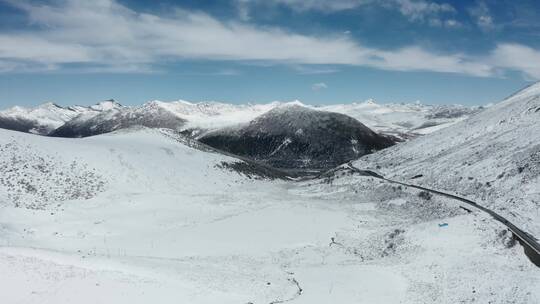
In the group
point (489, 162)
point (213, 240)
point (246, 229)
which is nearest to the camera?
point (213, 240)

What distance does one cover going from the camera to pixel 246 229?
156ft

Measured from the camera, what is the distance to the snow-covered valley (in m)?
27.1

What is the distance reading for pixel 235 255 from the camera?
37625 mm

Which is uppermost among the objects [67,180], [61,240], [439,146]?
[439,146]

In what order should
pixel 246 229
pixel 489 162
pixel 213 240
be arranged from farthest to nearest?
1. pixel 489 162
2. pixel 246 229
3. pixel 213 240

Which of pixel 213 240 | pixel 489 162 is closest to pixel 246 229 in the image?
pixel 213 240

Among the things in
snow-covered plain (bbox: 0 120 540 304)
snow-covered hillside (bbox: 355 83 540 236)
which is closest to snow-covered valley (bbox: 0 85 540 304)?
snow-covered plain (bbox: 0 120 540 304)

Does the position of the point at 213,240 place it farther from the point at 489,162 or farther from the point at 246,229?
the point at 489,162

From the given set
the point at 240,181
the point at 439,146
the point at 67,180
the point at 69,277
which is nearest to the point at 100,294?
the point at 69,277

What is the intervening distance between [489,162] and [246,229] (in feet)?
123

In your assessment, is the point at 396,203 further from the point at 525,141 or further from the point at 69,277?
the point at 69,277

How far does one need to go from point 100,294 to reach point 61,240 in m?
19.6

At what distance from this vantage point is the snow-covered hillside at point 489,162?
48188 mm

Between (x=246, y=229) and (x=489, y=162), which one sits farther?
(x=489, y=162)
